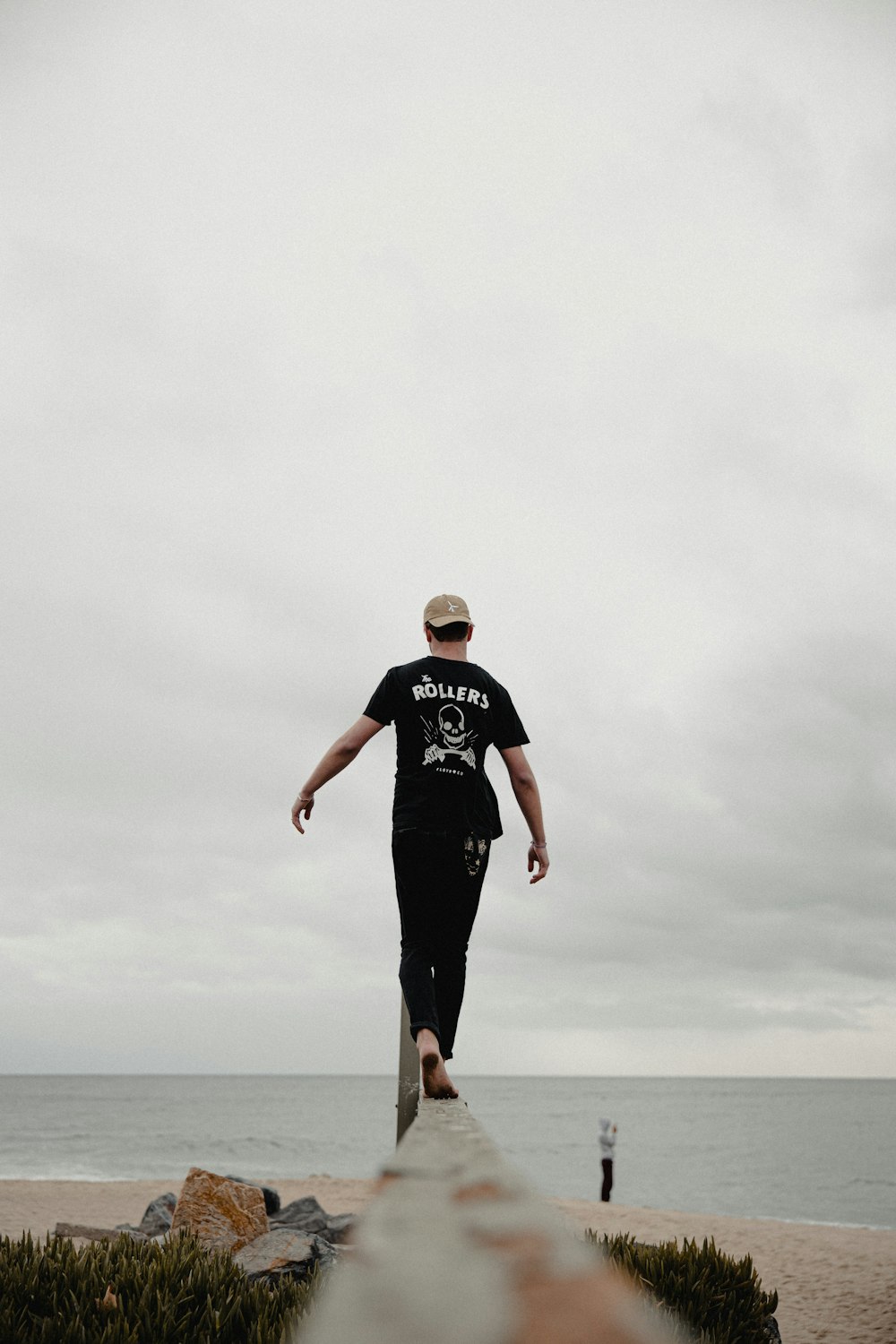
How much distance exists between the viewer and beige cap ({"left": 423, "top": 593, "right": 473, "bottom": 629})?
464cm

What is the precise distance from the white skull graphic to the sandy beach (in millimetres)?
5398

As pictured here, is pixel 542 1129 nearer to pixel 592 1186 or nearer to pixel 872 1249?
pixel 592 1186

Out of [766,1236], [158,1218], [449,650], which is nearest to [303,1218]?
[158,1218]

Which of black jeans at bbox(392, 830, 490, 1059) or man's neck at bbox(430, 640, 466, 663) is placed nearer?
black jeans at bbox(392, 830, 490, 1059)

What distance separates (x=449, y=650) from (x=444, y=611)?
0.19m

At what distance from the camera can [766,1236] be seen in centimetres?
1686

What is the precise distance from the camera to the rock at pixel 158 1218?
11484 millimetres

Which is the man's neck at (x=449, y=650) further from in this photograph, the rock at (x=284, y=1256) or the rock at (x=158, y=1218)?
the rock at (x=158, y=1218)

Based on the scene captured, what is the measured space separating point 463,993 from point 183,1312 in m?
1.84

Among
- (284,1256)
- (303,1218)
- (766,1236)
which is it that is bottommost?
(766,1236)

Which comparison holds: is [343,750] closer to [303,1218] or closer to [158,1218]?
[303,1218]

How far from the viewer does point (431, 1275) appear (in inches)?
34.5

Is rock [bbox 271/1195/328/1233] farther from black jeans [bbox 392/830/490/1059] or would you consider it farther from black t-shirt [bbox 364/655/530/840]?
black t-shirt [bbox 364/655/530/840]

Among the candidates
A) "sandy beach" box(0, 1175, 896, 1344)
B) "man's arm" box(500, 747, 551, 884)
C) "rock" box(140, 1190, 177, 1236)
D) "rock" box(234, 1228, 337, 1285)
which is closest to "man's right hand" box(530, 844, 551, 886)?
"man's arm" box(500, 747, 551, 884)
